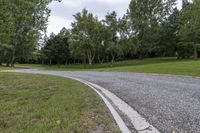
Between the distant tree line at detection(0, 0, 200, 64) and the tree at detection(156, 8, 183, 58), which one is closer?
the distant tree line at detection(0, 0, 200, 64)

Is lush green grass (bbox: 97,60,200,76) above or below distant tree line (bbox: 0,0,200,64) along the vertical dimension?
below

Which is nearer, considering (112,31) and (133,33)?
(112,31)

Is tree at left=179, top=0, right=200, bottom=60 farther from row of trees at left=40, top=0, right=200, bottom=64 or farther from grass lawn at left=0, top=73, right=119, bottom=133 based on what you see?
grass lawn at left=0, top=73, right=119, bottom=133

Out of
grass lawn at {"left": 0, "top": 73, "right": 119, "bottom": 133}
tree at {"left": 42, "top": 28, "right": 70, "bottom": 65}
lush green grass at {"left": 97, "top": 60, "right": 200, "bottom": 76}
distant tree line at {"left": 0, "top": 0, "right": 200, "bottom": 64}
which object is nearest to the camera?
grass lawn at {"left": 0, "top": 73, "right": 119, "bottom": 133}

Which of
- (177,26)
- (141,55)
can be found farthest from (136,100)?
(141,55)

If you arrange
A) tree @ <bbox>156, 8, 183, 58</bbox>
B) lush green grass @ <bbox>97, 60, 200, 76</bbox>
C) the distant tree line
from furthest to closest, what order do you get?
1. tree @ <bbox>156, 8, 183, 58</bbox>
2. the distant tree line
3. lush green grass @ <bbox>97, 60, 200, 76</bbox>

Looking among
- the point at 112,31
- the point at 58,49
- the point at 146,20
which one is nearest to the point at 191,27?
the point at 146,20

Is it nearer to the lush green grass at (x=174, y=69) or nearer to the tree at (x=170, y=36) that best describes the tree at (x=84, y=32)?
the tree at (x=170, y=36)

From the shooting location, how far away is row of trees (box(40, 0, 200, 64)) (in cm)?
5991

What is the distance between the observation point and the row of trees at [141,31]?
59906 millimetres

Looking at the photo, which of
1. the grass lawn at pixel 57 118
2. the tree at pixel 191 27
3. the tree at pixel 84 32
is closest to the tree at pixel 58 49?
the tree at pixel 84 32

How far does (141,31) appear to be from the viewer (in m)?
68.2

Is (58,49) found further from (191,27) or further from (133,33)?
(191,27)

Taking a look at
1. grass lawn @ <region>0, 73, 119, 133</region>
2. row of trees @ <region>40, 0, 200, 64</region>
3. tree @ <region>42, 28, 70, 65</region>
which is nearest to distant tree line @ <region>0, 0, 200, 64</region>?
row of trees @ <region>40, 0, 200, 64</region>
